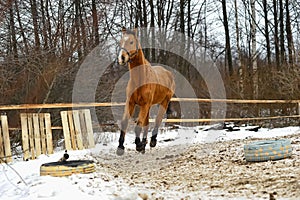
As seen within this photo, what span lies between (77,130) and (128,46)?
2.61 metres

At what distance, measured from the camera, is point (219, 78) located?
18.8 metres

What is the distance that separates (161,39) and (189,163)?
15.3 m

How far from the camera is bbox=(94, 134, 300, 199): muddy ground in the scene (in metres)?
4.07

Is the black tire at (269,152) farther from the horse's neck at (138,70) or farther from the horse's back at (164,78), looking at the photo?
the horse's back at (164,78)

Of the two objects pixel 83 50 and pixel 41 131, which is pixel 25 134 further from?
pixel 83 50

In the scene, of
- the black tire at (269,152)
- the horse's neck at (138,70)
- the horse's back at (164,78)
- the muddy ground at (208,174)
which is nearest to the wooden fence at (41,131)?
the muddy ground at (208,174)

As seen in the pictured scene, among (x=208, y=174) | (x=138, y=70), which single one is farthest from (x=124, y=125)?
(x=208, y=174)

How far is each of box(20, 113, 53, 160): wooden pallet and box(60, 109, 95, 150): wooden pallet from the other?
0.46 m

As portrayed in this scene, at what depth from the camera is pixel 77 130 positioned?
8.40 meters

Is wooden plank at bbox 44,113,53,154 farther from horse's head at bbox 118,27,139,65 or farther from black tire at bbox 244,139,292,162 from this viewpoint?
black tire at bbox 244,139,292,162

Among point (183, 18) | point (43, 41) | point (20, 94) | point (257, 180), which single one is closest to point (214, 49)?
point (183, 18)

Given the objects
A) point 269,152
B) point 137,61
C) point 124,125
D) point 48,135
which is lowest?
point 269,152

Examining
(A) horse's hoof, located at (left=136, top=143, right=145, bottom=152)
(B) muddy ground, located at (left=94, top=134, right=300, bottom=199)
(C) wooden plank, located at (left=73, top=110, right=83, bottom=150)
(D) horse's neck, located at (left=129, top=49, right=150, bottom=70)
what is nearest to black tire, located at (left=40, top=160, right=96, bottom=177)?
(B) muddy ground, located at (left=94, top=134, right=300, bottom=199)

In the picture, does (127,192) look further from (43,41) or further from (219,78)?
(219,78)
